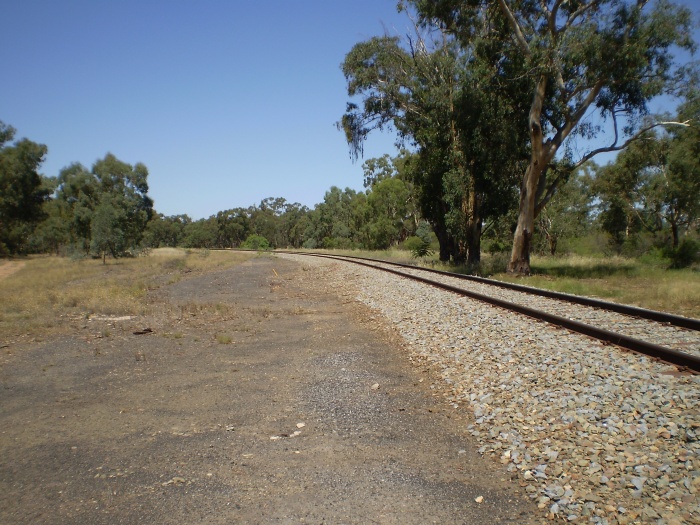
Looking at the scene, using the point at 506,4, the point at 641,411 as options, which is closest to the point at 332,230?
the point at 506,4

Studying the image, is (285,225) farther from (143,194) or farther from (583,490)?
(583,490)

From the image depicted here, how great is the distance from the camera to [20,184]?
63.0 meters

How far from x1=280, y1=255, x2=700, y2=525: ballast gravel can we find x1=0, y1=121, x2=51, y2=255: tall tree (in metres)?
71.3

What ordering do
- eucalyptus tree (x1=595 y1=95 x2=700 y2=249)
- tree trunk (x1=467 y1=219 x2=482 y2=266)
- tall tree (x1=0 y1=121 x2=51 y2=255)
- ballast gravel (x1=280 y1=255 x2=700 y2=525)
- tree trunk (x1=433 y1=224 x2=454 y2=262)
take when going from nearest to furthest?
1. ballast gravel (x1=280 y1=255 x2=700 y2=525)
2. tree trunk (x1=467 y1=219 x2=482 y2=266)
3. eucalyptus tree (x1=595 y1=95 x2=700 y2=249)
4. tree trunk (x1=433 y1=224 x2=454 y2=262)
5. tall tree (x1=0 y1=121 x2=51 y2=255)

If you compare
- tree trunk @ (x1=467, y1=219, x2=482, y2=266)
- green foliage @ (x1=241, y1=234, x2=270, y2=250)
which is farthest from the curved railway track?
green foliage @ (x1=241, y1=234, x2=270, y2=250)

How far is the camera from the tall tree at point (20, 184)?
61562mm

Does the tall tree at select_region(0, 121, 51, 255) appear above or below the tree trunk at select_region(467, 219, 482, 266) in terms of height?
above

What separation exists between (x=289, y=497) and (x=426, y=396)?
2.87 meters

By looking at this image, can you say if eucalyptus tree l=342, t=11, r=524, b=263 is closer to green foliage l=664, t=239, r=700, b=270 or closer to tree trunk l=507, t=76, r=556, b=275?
tree trunk l=507, t=76, r=556, b=275

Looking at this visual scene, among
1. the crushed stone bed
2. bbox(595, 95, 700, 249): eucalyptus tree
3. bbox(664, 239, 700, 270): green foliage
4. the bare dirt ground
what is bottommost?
the bare dirt ground

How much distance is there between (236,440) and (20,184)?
241 feet

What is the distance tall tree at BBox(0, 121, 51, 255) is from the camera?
202ft

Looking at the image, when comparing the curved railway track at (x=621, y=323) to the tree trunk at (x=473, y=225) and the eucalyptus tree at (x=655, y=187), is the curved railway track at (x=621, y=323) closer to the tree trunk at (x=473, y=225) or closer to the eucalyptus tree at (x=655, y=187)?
the tree trunk at (x=473, y=225)

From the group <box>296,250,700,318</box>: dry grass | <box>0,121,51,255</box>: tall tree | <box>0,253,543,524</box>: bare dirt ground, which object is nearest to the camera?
<box>0,253,543,524</box>: bare dirt ground
